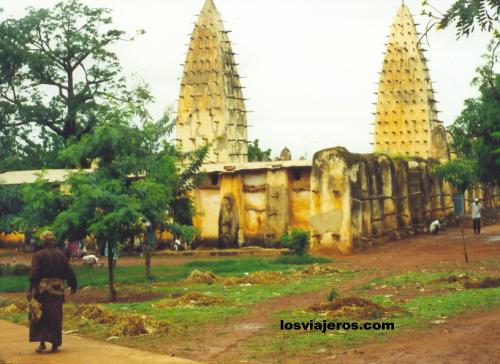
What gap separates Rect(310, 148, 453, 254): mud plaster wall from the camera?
31062 mm

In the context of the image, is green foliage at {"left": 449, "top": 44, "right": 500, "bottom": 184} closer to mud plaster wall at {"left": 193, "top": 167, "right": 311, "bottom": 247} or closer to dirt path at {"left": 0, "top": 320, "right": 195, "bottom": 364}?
mud plaster wall at {"left": 193, "top": 167, "right": 311, "bottom": 247}

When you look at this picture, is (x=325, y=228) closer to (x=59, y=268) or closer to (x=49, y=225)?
(x=49, y=225)

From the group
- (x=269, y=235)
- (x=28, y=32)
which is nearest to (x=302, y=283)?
(x=269, y=235)

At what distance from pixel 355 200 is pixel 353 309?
1659cm

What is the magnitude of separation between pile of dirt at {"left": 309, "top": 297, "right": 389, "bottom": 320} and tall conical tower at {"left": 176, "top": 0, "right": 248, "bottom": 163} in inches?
1440

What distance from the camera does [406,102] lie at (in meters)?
58.6

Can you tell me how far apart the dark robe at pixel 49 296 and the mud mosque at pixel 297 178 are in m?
11.8

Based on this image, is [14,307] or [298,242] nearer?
[14,307]

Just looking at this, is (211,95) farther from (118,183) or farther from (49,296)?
(49,296)

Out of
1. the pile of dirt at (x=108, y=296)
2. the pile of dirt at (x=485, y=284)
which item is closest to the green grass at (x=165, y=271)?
the pile of dirt at (x=108, y=296)

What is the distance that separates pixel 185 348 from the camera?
13.0m

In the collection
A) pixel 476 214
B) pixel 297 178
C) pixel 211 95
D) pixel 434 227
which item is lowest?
pixel 434 227

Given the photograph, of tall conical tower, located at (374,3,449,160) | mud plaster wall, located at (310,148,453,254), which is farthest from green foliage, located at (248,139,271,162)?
mud plaster wall, located at (310,148,453,254)

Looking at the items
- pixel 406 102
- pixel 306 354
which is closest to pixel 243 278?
pixel 306 354
